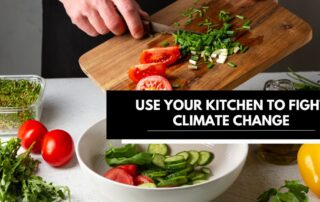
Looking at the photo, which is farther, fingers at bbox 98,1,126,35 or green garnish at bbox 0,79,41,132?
fingers at bbox 98,1,126,35

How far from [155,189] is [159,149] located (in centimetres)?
28

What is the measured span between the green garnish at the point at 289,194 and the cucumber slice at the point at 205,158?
0.16m

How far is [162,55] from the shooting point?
6.29 feet

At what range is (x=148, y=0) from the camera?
2.44m

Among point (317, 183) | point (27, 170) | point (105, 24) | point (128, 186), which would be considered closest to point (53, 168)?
point (27, 170)

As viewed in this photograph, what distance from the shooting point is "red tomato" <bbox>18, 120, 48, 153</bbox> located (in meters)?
1.82

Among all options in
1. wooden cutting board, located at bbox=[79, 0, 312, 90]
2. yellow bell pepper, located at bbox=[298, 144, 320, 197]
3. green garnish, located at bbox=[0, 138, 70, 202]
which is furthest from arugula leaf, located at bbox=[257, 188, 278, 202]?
green garnish, located at bbox=[0, 138, 70, 202]

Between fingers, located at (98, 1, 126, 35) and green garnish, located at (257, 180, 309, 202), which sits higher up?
fingers, located at (98, 1, 126, 35)

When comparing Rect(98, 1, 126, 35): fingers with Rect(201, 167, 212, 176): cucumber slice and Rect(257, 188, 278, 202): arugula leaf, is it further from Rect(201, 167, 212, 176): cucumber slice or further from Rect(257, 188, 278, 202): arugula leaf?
Rect(257, 188, 278, 202): arugula leaf

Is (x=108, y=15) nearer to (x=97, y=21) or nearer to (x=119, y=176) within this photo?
(x=97, y=21)

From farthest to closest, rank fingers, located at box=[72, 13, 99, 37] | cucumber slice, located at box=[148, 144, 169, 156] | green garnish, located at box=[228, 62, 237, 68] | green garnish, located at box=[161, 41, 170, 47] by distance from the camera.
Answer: fingers, located at box=[72, 13, 99, 37] < green garnish, located at box=[161, 41, 170, 47] < green garnish, located at box=[228, 62, 237, 68] < cucumber slice, located at box=[148, 144, 169, 156]

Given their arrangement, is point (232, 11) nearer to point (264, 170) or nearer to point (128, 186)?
point (264, 170)

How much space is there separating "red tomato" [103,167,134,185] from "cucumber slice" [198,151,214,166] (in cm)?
20

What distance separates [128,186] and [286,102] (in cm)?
38
